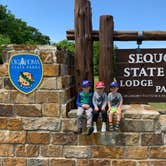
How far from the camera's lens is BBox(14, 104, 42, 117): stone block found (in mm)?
5859

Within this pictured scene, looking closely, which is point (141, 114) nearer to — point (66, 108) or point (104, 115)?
point (104, 115)

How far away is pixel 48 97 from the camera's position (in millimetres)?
5809

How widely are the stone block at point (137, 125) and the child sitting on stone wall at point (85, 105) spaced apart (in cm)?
55

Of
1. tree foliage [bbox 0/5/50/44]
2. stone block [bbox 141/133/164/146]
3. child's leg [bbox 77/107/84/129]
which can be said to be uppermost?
tree foliage [bbox 0/5/50/44]

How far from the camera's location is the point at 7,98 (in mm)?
5910

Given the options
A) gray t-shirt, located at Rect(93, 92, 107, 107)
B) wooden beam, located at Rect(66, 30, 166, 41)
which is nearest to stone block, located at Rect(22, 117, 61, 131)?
gray t-shirt, located at Rect(93, 92, 107, 107)

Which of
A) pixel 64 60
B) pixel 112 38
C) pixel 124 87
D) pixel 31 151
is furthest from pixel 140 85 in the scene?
pixel 31 151

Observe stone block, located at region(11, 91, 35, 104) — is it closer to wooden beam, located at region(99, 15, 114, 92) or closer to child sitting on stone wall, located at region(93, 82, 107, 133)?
child sitting on stone wall, located at region(93, 82, 107, 133)

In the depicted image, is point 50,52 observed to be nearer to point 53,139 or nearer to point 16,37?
point 53,139

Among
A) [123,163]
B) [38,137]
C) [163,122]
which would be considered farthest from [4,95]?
[163,122]

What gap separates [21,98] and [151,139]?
216 centimetres

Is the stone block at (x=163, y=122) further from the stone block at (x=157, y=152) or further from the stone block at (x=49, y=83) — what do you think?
the stone block at (x=49, y=83)

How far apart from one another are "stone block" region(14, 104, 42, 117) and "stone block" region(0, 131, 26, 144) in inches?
12.4

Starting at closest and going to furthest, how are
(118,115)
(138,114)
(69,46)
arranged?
(118,115) → (138,114) → (69,46)
